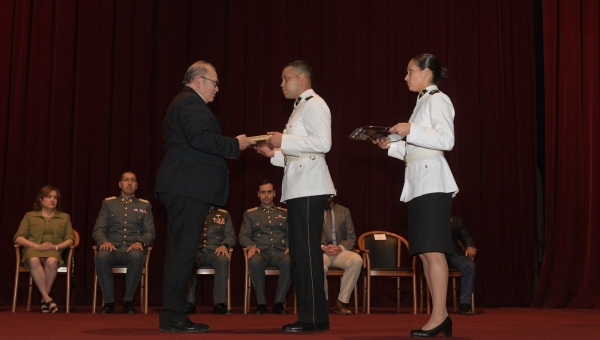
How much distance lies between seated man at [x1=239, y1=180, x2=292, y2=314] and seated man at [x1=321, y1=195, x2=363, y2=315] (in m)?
0.39

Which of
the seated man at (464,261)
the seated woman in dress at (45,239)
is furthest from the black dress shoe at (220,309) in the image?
the seated man at (464,261)

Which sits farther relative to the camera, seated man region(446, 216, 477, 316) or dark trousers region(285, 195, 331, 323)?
seated man region(446, 216, 477, 316)

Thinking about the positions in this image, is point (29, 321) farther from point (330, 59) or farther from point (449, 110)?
point (330, 59)

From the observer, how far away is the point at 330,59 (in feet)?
24.9

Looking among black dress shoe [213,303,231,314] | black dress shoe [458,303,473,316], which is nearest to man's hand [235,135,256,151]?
black dress shoe [213,303,231,314]

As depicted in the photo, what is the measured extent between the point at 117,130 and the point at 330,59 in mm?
2461

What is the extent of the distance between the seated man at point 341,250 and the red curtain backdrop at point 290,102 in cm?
76

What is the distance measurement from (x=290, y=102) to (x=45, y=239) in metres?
2.92

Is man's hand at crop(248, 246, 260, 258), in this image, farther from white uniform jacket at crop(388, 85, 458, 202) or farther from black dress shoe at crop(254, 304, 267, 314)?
white uniform jacket at crop(388, 85, 458, 202)

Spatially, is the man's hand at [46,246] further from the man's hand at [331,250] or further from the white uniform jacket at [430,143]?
the white uniform jacket at [430,143]

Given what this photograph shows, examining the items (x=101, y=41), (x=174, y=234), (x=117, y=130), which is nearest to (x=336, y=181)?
(x=117, y=130)

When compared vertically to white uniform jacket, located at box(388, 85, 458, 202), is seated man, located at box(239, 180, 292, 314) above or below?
below

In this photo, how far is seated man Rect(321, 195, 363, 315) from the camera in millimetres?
6172

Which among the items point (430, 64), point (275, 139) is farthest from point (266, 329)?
point (430, 64)
